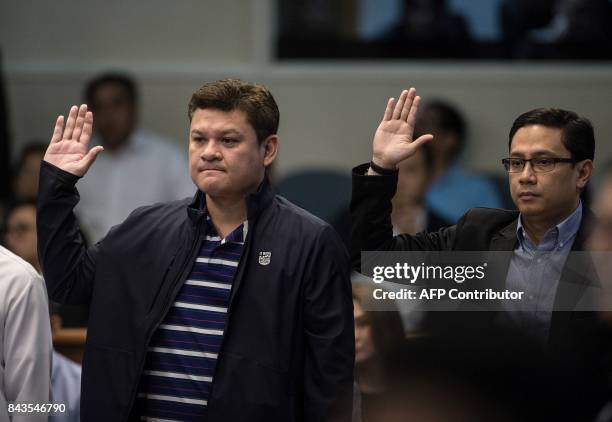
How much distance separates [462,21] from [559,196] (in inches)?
126

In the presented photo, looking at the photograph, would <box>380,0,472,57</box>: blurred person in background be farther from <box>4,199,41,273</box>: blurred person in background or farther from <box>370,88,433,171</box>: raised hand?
<box>370,88,433,171</box>: raised hand

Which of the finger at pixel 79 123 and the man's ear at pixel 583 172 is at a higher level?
the finger at pixel 79 123

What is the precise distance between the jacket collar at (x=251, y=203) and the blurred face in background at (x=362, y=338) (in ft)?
1.23

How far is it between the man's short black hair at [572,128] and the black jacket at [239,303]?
54 cm

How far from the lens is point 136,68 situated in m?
6.00

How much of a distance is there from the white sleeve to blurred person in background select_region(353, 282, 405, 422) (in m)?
0.75

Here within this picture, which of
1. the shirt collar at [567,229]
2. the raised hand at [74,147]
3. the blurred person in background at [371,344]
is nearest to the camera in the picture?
the blurred person in background at [371,344]

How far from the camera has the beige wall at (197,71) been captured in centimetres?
574

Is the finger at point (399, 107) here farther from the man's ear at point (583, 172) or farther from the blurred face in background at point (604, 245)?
the blurred face in background at point (604, 245)

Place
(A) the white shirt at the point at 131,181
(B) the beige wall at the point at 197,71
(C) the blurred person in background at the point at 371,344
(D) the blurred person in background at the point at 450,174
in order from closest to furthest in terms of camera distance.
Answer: (C) the blurred person in background at the point at 371,344
(D) the blurred person in background at the point at 450,174
(A) the white shirt at the point at 131,181
(B) the beige wall at the point at 197,71

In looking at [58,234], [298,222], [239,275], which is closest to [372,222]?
[298,222]

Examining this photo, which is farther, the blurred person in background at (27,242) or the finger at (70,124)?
the blurred person in background at (27,242)

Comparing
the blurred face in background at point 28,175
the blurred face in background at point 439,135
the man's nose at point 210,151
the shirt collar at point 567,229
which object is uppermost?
the man's nose at point 210,151

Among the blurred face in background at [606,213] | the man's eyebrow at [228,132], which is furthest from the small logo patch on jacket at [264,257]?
the blurred face in background at [606,213]
